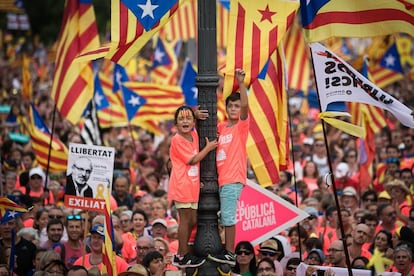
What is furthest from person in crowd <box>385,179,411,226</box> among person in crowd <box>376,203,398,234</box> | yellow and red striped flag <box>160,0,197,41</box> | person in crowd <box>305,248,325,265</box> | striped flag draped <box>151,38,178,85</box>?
yellow and red striped flag <box>160,0,197,41</box>

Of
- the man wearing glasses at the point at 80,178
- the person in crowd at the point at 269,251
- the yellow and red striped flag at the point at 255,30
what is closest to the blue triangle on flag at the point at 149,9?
the yellow and red striped flag at the point at 255,30

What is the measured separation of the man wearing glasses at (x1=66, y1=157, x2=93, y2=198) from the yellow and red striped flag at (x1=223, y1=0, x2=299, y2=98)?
2.68 metres

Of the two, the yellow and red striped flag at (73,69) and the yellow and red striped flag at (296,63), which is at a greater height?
the yellow and red striped flag at (296,63)

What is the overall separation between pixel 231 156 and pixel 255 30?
5.76 feet

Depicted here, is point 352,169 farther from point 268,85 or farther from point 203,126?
point 203,126

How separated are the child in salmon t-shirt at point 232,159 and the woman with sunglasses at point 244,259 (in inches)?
46.7

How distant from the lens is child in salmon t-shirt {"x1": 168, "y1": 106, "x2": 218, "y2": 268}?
37.0ft

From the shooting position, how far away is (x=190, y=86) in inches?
894

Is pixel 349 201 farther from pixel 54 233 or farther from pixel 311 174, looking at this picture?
pixel 54 233

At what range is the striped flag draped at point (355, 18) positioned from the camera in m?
13.0

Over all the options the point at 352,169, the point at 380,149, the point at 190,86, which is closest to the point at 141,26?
the point at 352,169

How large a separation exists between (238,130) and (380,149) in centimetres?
1222

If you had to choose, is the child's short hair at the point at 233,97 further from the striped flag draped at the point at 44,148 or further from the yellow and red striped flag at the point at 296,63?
the yellow and red striped flag at the point at 296,63

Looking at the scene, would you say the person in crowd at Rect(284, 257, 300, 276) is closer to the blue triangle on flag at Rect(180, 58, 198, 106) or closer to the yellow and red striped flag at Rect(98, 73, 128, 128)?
the blue triangle on flag at Rect(180, 58, 198, 106)
